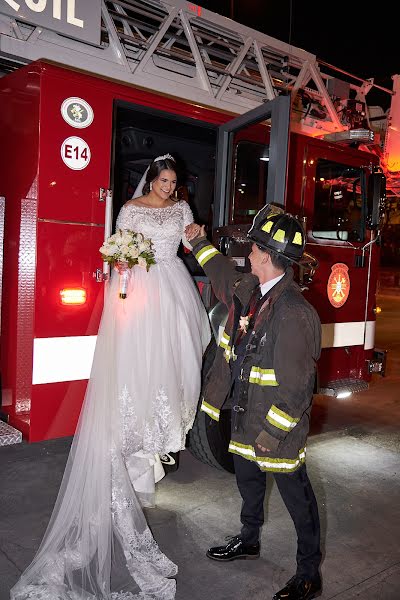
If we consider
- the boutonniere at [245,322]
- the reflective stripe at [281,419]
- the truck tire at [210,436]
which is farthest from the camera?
the truck tire at [210,436]

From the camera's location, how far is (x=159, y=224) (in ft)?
12.2

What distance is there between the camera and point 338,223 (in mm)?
5113

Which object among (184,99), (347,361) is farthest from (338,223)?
(184,99)

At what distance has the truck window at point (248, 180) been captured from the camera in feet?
13.9

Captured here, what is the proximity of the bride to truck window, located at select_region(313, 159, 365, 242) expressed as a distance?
5.30ft

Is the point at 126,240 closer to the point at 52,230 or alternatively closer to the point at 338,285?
the point at 52,230

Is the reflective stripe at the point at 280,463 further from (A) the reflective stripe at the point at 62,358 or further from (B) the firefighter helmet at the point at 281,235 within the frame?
(A) the reflective stripe at the point at 62,358

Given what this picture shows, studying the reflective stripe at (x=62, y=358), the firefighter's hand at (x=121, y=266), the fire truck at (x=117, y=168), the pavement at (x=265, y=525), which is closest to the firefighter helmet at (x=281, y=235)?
the fire truck at (x=117, y=168)

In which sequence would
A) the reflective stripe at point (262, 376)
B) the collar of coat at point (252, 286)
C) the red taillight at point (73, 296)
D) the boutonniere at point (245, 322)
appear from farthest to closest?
the red taillight at point (73, 296) → the boutonniere at point (245, 322) → the collar of coat at point (252, 286) → the reflective stripe at point (262, 376)

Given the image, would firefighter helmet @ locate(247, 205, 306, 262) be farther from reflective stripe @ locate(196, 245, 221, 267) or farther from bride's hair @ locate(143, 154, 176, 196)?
bride's hair @ locate(143, 154, 176, 196)

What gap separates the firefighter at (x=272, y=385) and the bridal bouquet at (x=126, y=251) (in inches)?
28.7

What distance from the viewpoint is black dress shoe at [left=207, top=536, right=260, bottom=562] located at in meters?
2.97

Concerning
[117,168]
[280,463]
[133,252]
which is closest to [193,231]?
[133,252]

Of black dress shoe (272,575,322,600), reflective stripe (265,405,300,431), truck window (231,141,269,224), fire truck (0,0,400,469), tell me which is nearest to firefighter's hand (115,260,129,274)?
fire truck (0,0,400,469)
